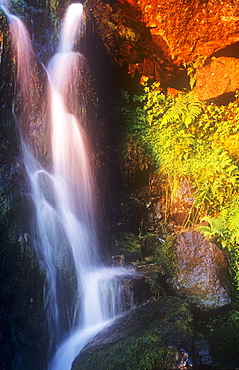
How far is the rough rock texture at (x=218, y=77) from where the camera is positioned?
Answer: 298 inches

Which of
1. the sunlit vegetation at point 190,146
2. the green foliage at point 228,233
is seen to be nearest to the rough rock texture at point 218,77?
the sunlit vegetation at point 190,146

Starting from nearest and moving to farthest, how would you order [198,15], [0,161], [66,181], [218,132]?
[0,161]
[66,181]
[198,15]
[218,132]

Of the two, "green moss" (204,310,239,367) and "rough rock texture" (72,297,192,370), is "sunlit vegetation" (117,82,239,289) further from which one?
"rough rock texture" (72,297,192,370)

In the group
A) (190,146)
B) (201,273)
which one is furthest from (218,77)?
(201,273)

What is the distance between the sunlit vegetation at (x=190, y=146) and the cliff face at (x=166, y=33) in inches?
27.8

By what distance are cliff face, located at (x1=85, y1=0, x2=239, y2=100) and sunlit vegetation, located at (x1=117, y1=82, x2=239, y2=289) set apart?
2.32 ft

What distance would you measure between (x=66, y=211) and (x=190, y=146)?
3773mm

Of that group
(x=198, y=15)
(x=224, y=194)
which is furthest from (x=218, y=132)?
(x=198, y=15)

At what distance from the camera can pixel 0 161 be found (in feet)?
14.6

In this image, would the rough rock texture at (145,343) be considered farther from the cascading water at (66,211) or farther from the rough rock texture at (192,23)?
the rough rock texture at (192,23)

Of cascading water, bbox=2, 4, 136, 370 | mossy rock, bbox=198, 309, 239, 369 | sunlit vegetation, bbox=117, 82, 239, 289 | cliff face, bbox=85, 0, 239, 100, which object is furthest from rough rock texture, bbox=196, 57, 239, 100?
mossy rock, bbox=198, 309, 239, 369

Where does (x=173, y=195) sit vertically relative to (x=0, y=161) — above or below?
below

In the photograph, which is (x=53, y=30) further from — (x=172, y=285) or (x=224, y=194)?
(x=172, y=285)

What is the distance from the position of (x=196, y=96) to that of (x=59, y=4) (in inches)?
177
